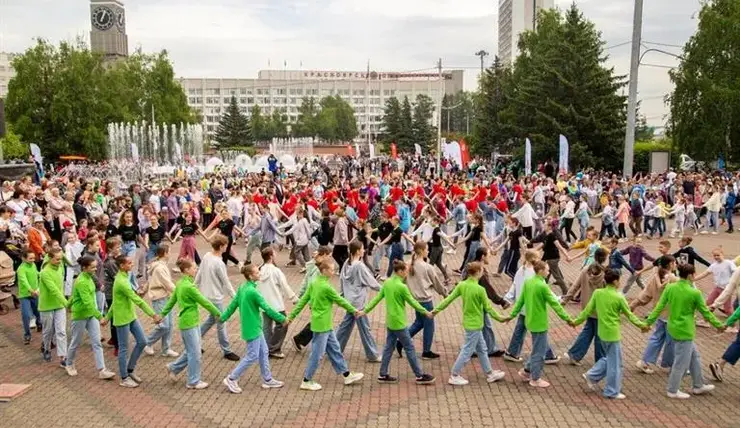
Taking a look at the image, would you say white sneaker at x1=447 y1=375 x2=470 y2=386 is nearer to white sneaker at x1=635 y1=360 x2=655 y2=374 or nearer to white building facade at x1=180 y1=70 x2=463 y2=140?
white sneaker at x1=635 y1=360 x2=655 y2=374

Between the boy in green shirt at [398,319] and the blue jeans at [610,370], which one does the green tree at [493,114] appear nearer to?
the boy in green shirt at [398,319]

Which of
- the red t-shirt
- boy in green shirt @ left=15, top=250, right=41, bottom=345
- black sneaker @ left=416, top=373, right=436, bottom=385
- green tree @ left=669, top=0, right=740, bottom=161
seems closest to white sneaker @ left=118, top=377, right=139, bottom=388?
boy in green shirt @ left=15, top=250, right=41, bottom=345

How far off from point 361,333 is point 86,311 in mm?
3339

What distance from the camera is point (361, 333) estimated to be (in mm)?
8875

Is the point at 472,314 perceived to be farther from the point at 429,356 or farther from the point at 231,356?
the point at 231,356

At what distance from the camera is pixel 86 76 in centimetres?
5769

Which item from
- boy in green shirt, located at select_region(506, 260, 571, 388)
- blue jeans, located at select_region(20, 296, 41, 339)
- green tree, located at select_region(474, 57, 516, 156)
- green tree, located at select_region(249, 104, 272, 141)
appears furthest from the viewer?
green tree, located at select_region(249, 104, 272, 141)

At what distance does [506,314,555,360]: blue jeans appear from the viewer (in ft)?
28.2

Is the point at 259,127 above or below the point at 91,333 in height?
above

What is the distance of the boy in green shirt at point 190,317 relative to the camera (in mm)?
7770

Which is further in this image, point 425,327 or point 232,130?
point 232,130

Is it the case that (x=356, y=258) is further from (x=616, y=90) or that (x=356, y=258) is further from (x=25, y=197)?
(x=616, y=90)

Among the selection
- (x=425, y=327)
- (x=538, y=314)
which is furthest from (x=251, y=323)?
(x=538, y=314)

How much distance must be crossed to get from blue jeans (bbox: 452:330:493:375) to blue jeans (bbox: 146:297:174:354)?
3.66 metres
